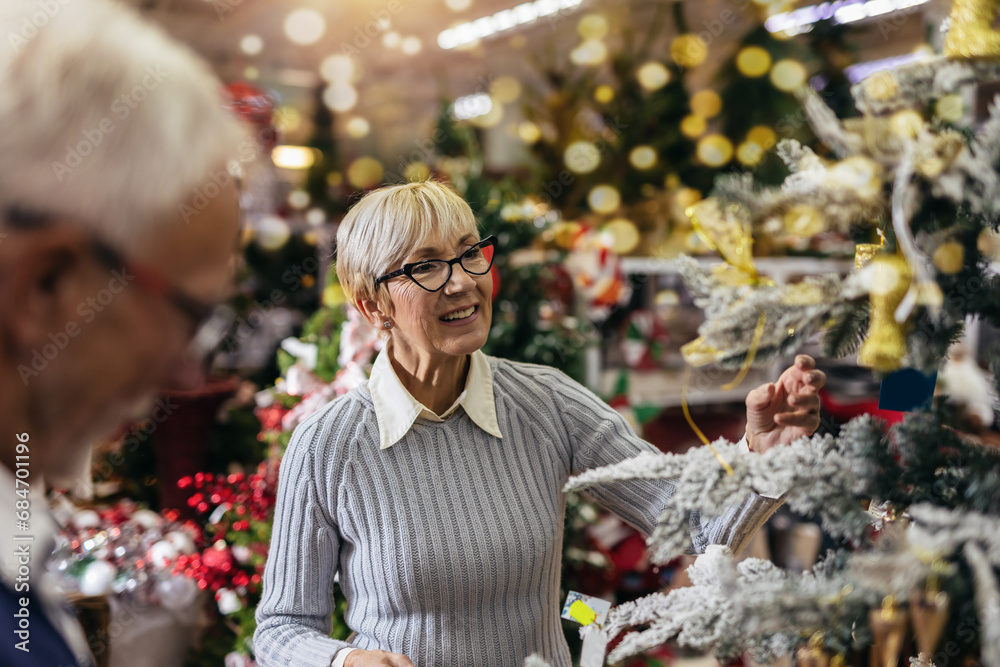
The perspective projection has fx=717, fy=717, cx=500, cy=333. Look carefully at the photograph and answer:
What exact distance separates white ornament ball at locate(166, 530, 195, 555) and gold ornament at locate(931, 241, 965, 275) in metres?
1.87

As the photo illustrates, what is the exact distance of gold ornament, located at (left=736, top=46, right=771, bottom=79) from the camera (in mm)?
2652

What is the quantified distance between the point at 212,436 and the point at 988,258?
2.29 meters

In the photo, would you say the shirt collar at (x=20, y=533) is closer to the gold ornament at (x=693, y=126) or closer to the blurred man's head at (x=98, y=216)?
the blurred man's head at (x=98, y=216)

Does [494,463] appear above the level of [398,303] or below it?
below

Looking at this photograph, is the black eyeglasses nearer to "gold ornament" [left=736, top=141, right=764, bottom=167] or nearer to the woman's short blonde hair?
the woman's short blonde hair

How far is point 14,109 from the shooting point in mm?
434

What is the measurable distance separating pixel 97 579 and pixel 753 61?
2707 mm

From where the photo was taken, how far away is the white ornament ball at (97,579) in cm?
179

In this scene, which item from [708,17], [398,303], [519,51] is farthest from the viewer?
[519,51]

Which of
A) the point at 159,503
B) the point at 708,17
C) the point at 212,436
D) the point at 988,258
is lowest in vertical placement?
the point at 159,503

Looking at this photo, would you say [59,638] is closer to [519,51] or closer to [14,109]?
[14,109]

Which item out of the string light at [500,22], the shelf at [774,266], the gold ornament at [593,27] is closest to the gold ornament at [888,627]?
the shelf at [774,266]

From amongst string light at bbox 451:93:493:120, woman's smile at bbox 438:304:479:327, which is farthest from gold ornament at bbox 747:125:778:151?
string light at bbox 451:93:493:120

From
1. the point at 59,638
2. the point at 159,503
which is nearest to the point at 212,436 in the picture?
the point at 159,503
